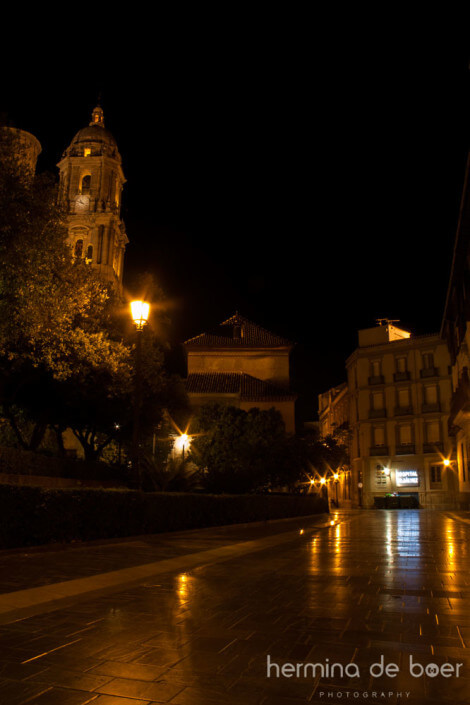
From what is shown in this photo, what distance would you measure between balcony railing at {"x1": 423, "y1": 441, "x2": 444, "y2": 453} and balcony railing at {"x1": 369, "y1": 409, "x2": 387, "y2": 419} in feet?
18.5

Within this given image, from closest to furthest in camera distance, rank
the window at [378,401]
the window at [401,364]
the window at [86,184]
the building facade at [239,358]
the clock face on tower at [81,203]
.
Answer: the building facade at [239,358] < the window at [401,364] < the clock face on tower at [81,203] < the window at [378,401] < the window at [86,184]

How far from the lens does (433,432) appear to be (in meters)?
58.0

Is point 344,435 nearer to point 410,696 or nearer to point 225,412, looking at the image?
point 225,412

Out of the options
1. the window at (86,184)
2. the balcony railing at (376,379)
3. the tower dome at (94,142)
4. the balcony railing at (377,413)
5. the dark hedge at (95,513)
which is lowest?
the dark hedge at (95,513)

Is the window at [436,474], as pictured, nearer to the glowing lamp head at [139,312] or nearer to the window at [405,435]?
the window at [405,435]

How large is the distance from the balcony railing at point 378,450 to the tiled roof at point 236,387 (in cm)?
1866

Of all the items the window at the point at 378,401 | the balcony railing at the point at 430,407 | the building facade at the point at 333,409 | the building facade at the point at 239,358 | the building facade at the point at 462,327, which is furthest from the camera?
the building facade at the point at 333,409

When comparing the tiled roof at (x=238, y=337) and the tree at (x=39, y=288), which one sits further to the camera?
the tiled roof at (x=238, y=337)

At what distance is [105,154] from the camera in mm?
63438

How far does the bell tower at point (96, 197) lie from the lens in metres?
61.3

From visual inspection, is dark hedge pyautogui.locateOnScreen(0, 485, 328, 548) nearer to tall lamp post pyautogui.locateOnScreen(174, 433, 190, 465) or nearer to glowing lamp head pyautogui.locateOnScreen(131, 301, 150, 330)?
glowing lamp head pyautogui.locateOnScreen(131, 301, 150, 330)

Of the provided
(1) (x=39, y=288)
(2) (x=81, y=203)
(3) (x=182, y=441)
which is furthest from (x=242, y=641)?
(2) (x=81, y=203)

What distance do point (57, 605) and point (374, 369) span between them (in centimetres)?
5985

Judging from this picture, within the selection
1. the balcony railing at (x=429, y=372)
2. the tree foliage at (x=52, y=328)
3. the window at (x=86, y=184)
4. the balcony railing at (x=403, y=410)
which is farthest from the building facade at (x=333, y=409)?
the tree foliage at (x=52, y=328)
